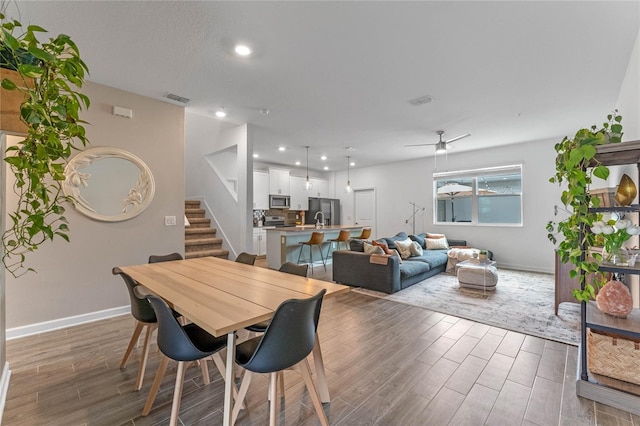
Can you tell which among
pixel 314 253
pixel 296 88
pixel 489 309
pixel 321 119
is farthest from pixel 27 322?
pixel 489 309

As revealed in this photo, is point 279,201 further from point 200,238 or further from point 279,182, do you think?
point 200,238

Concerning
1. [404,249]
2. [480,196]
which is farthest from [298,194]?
[480,196]

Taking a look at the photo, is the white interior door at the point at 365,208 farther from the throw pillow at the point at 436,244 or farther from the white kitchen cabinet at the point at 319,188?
the throw pillow at the point at 436,244

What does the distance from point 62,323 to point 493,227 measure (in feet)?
25.0

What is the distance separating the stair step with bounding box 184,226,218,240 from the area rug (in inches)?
121

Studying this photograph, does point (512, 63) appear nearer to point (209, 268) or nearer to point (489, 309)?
point (489, 309)

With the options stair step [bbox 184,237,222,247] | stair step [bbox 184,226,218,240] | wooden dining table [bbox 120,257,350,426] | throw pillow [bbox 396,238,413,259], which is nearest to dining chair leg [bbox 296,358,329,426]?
wooden dining table [bbox 120,257,350,426]

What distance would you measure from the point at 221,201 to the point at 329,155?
306 centimetres

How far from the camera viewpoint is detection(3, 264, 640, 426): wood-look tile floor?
5.65 feet

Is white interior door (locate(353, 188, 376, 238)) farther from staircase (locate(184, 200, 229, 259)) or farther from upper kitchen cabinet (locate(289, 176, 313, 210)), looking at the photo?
staircase (locate(184, 200, 229, 259))

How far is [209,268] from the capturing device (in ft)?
8.14

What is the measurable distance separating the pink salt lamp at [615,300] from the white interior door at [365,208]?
6.51m

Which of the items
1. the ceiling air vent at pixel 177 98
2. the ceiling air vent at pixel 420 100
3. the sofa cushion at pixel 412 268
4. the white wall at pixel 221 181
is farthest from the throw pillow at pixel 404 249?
the ceiling air vent at pixel 177 98

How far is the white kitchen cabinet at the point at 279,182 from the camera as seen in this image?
780 cm
